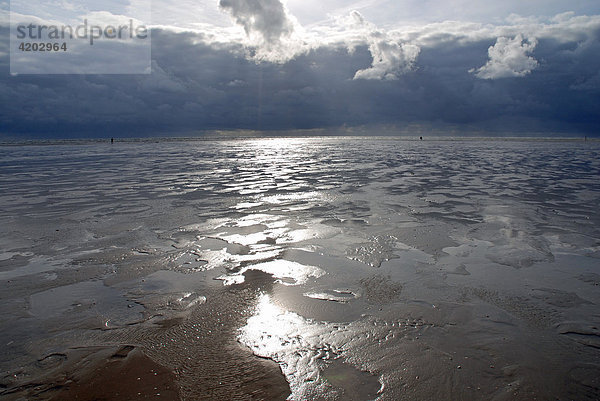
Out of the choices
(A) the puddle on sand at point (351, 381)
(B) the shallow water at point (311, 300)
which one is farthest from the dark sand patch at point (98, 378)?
(A) the puddle on sand at point (351, 381)

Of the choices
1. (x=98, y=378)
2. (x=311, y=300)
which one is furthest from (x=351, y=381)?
(x=98, y=378)

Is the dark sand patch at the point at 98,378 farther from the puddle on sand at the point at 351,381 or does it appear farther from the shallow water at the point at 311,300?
the puddle on sand at the point at 351,381

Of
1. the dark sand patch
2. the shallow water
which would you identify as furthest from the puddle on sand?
the dark sand patch

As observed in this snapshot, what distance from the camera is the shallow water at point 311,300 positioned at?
3.44 m

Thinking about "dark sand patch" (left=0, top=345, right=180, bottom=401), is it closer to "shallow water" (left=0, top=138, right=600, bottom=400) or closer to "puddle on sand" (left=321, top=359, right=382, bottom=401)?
"shallow water" (left=0, top=138, right=600, bottom=400)

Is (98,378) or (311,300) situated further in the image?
(311,300)

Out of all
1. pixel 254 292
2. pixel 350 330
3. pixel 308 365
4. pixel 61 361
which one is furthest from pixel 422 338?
pixel 61 361

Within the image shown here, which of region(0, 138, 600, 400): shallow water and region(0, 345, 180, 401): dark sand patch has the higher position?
region(0, 138, 600, 400): shallow water

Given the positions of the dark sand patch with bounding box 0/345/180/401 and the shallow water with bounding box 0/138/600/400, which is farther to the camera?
the shallow water with bounding box 0/138/600/400

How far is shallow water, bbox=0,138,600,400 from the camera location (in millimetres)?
3439

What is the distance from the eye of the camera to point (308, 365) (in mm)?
3605

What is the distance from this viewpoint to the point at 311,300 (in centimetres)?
507

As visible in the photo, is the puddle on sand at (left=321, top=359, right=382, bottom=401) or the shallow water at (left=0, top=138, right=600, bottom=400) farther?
the shallow water at (left=0, top=138, right=600, bottom=400)

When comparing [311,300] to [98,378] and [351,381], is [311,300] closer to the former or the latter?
[351,381]
